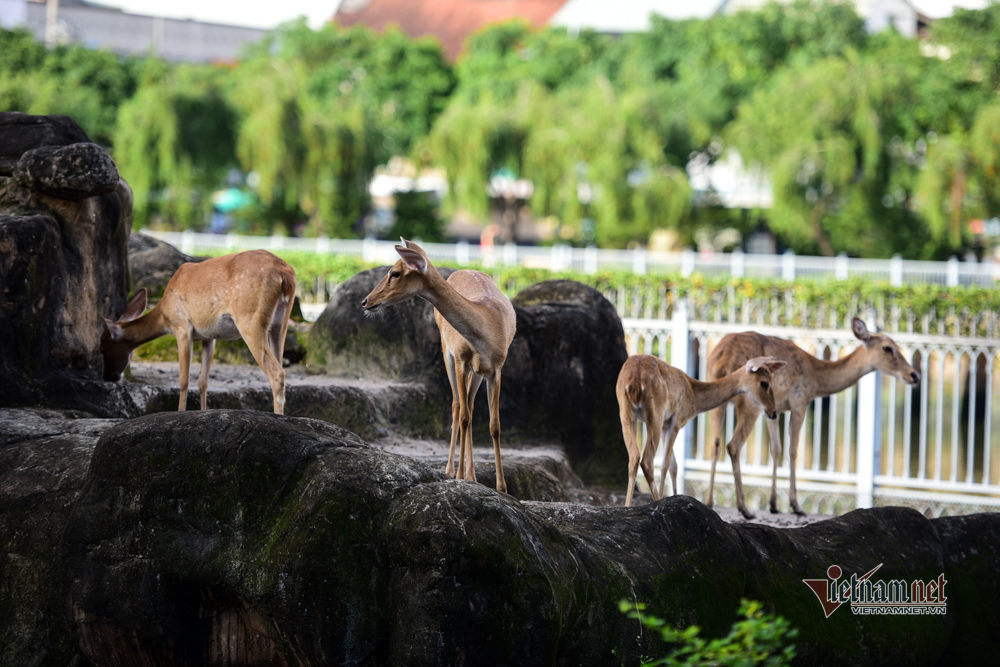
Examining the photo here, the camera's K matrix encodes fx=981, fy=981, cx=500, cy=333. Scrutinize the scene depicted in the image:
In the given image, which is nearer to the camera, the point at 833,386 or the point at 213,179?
the point at 833,386

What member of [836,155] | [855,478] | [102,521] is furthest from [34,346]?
[836,155]

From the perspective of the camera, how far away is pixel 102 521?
4004 mm

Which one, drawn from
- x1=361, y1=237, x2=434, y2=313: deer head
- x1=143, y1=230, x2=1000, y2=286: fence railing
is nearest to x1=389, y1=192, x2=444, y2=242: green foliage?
x1=143, y1=230, x2=1000, y2=286: fence railing

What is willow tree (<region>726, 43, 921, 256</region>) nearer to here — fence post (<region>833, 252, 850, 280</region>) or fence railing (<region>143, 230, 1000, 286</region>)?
fence railing (<region>143, 230, 1000, 286</region>)

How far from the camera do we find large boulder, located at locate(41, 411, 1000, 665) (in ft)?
11.9

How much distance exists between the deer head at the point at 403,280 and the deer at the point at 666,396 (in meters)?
1.82

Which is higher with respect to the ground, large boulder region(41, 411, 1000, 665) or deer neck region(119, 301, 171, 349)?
deer neck region(119, 301, 171, 349)

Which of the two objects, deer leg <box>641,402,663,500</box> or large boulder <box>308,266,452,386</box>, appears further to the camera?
large boulder <box>308,266,452,386</box>

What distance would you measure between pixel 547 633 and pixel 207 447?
5.09 feet

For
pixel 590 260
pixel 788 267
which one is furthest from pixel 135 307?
pixel 788 267

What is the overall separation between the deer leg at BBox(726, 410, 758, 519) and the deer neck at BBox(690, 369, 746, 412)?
0.66 metres

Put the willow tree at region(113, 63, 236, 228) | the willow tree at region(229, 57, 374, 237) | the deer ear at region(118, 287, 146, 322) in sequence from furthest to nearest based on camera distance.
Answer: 1. the willow tree at region(113, 63, 236, 228)
2. the willow tree at region(229, 57, 374, 237)
3. the deer ear at region(118, 287, 146, 322)

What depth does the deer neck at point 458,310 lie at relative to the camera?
500 centimetres

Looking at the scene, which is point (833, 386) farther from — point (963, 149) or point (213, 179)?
point (213, 179)
